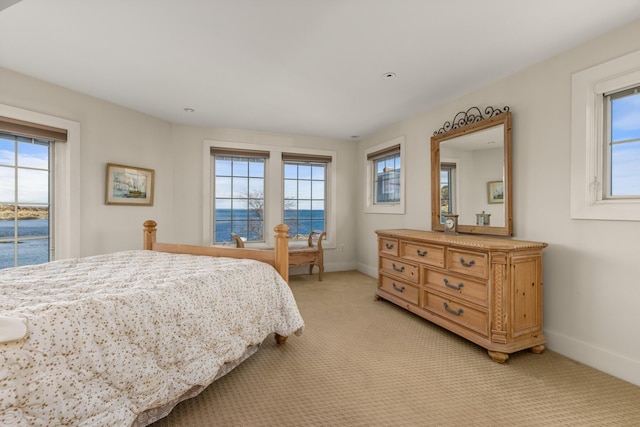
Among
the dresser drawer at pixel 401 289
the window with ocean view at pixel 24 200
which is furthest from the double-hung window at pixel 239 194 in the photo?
the dresser drawer at pixel 401 289

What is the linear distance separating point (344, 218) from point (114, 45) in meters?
3.96

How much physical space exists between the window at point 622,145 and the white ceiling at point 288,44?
51 centimetres

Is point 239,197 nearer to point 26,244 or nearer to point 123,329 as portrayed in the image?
point 26,244

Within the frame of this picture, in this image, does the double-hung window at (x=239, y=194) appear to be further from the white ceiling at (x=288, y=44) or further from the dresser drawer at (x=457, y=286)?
the dresser drawer at (x=457, y=286)

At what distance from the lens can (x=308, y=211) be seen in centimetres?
527

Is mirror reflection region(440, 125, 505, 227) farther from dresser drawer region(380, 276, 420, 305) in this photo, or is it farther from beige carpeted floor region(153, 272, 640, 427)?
beige carpeted floor region(153, 272, 640, 427)

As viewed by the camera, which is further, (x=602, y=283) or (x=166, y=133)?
(x=166, y=133)

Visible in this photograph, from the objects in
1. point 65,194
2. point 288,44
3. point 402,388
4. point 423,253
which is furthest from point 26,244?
point 423,253

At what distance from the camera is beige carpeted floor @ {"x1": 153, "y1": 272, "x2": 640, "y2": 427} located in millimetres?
1631

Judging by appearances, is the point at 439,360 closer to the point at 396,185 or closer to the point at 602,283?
the point at 602,283

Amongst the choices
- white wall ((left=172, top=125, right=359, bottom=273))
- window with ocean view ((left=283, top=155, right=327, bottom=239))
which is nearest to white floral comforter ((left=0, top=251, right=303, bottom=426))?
white wall ((left=172, top=125, right=359, bottom=273))

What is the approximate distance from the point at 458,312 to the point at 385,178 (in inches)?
103

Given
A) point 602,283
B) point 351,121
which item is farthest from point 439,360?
point 351,121

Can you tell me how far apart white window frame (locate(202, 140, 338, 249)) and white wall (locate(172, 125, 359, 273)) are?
61 millimetres
